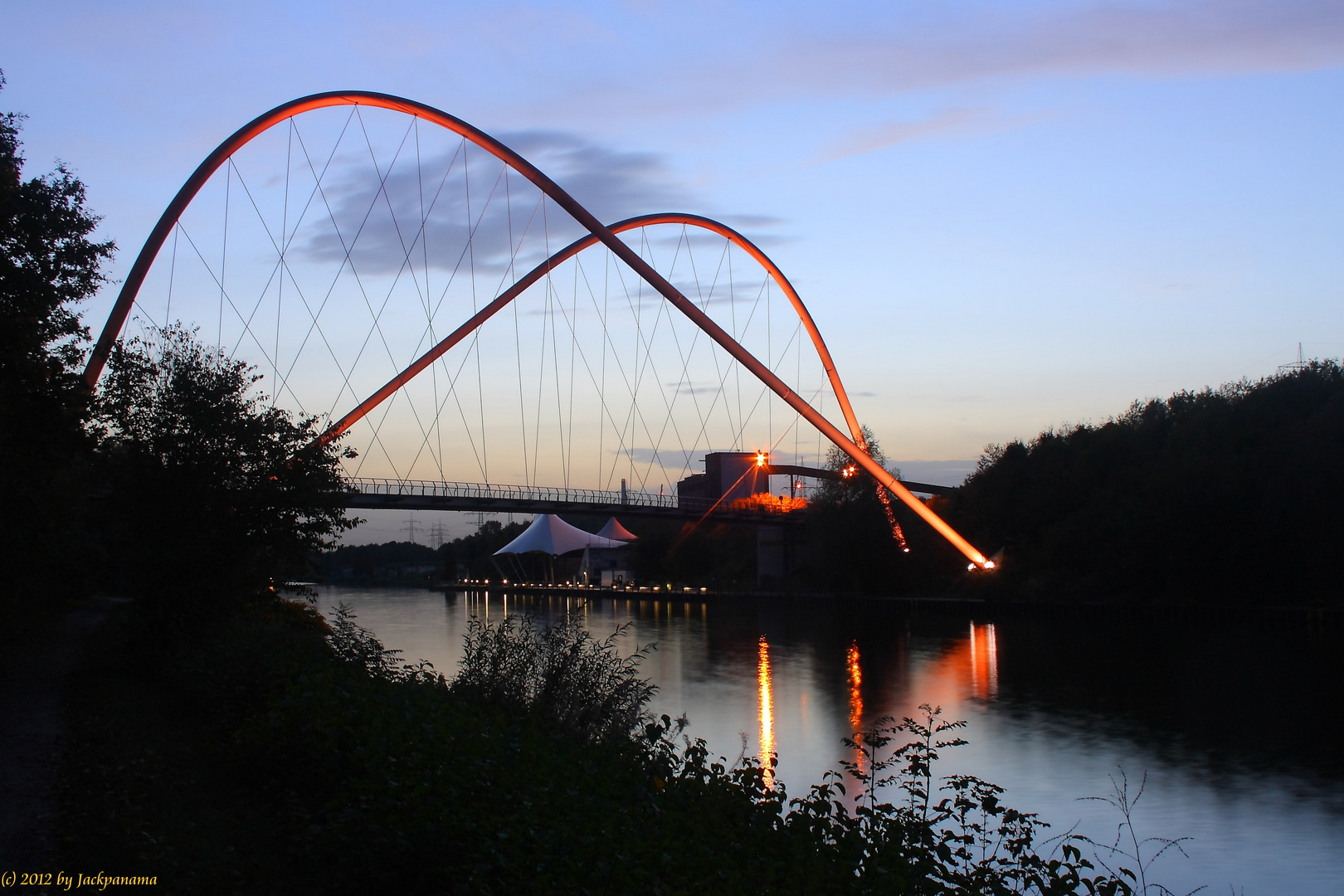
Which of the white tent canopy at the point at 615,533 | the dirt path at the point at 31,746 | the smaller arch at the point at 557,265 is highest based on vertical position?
the smaller arch at the point at 557,265

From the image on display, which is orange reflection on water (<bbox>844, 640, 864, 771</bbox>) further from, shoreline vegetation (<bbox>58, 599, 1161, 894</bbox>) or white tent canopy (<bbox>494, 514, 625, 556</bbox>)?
white tent canopy (<bbox>494, 514, 625, 556</bbox>)

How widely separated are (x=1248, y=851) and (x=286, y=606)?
2087 cm

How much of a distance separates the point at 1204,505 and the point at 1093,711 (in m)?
29.5

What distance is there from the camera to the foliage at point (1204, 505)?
45562mm

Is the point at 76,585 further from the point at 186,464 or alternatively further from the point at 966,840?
the point at 966,840

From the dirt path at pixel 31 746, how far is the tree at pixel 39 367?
4.84ft

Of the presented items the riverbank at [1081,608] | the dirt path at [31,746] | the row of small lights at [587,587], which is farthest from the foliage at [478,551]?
the dirt path at [31,746]

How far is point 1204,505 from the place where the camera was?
4934 cm

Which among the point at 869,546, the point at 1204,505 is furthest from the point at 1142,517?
the point at 869,546

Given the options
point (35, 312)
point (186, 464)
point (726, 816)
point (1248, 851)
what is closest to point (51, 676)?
point (186, 464)

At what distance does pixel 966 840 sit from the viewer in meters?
7.18

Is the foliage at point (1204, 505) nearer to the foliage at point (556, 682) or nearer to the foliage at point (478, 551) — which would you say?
the foliage at point (556, 682)

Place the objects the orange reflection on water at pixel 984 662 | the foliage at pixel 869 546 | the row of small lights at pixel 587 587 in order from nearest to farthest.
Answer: the orange reflection on water at pixel 984 662
the foliage at pixel 869 546
the row of small lights at pixel 587 587

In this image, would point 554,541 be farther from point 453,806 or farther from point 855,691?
point 453,806
